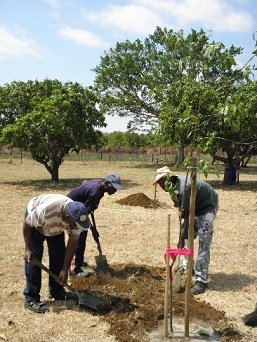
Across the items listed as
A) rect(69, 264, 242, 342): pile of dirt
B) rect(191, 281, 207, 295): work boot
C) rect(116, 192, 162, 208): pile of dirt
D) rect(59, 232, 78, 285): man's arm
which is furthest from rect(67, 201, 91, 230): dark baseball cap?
rect(116, 192, 162, 208): pile of dirt

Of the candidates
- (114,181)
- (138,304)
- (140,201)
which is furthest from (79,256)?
(140,201)

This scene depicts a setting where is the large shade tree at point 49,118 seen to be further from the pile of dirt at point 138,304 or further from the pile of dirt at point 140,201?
the pile of dirt at point 138,304

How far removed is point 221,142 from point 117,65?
60.6 feet

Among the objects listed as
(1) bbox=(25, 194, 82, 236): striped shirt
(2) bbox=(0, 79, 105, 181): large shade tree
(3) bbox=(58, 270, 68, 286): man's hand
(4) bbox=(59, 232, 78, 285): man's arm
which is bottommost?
(3) bbox=(58, 270, 68, 286): man's hand

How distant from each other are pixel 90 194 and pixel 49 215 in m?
1.17

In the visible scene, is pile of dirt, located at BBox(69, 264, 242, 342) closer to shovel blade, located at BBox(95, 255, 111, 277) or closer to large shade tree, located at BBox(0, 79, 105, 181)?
shovel blade, located at BBox(95, 255, 111, 277)

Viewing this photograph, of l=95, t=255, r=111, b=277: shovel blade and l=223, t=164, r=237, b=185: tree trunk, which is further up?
l=223, t=164, r=237, b=185: tree trunk

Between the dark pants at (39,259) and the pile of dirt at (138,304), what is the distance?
57 centimetres

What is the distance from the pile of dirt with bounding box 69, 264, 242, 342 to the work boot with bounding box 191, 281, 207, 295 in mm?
191

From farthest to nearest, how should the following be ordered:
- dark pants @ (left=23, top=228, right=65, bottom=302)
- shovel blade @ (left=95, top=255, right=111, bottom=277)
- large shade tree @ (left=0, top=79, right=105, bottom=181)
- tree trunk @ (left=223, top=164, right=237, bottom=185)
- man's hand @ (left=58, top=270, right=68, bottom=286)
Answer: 1. tree trunk @ (left=223, top=164, right=237, bottom=185)
2. large shade tree @ (left=0, top=79, right=105, bottom=181)
3. shovel blade @ (left=95, top=255, right=111, bottom=277)
4. dark pants @ (left=23, top=228, right=65, bottom=302)
5. man's hand @ (left=58, top=270, right=68, bottom=286)

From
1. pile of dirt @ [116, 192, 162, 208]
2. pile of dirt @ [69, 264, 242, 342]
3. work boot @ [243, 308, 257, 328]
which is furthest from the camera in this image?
pile of dirt @ [116, 192, 162, 208]

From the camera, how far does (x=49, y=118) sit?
57.0 feet

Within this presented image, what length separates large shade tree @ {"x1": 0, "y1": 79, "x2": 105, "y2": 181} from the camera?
57.8 ft

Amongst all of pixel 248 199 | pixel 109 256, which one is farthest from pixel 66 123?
pixel 109 256
